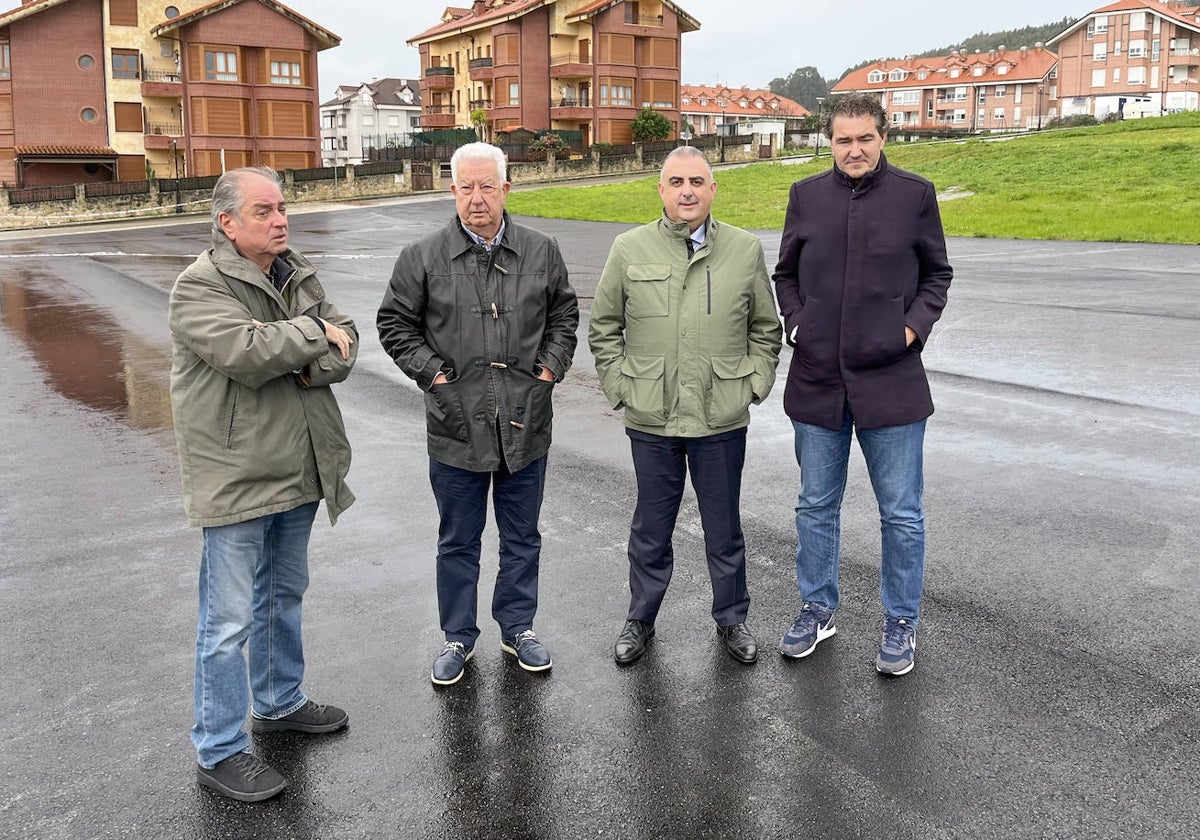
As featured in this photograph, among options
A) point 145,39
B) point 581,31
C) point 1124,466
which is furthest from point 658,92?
point 1124,466

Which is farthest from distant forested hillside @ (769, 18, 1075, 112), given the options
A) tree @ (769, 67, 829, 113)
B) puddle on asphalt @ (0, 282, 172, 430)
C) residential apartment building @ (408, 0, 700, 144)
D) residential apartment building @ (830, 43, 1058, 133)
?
puddle on asphalt @ (0, 282, 172, 430)

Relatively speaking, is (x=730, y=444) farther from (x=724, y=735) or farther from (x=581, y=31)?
(x=581, y=31)

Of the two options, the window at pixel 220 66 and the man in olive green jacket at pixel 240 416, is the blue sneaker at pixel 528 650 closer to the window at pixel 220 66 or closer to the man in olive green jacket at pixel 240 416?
the man in olive green jacket at pixel 240 416

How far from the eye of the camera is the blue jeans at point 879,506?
453 centimetres

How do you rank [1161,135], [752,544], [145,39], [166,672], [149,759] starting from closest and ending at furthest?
[149,759] < [166,672] < [752,544] < [1161,135] < [145,39]

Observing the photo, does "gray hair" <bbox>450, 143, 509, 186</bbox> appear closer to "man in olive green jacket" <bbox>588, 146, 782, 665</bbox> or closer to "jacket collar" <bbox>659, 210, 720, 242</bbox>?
"man in olive green jacket" <bbox>588, 146, 782, 665</bbox>

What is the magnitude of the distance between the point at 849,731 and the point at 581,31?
71.7m

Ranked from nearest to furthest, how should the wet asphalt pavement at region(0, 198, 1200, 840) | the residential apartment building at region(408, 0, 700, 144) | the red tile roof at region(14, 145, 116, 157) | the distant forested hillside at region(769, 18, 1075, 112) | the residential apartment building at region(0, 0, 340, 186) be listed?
the wet asphalt pavement at region(0, 198, 1200, 840) < the red tile roof at region(14, 145, 116, 157) < the residential apartment building at region(0, 0, 340, 186) < the residential apartment building at region(408, 0, 700, 144) < the distant forested hillside at region(769, 18, 1075, 112)

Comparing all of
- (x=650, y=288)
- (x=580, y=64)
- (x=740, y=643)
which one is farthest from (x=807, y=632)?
(x=580, y=64)

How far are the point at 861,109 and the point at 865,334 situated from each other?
893 millimetres

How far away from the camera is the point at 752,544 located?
6.01 m

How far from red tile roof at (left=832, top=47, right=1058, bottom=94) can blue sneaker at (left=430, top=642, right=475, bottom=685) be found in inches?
4123

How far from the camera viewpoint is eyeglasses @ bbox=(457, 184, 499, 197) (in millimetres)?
4293

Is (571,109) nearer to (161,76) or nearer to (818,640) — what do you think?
(161,76)
